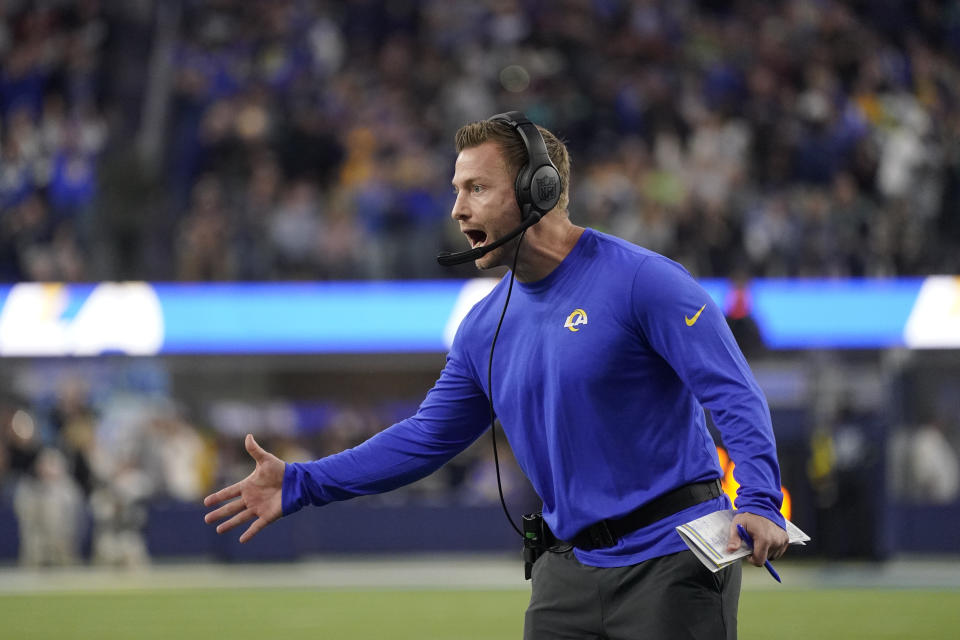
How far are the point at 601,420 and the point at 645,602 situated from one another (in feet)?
1.56

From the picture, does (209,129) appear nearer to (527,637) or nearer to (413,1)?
(413,1)

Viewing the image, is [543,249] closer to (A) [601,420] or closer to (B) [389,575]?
(A) [601,420]

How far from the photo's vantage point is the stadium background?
15.9 metres

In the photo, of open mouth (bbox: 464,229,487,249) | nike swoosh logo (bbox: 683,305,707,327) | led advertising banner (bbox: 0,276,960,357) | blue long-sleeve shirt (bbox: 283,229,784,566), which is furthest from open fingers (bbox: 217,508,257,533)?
led advertising banner (bbox: 0,276,960,357)

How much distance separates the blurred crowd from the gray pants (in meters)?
12.4

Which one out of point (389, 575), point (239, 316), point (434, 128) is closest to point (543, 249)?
point (389, 575)

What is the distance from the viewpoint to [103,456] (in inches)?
654

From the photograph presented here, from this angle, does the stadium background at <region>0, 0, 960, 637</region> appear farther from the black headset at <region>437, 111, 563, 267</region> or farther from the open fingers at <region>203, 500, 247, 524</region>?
the black headset at <region>437, 111, 563, 267</region>

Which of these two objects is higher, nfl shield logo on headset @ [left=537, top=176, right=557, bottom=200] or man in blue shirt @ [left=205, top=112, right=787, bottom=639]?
nfl shield logo on headset @ [left=537, top=176, right=557, bottom=200]

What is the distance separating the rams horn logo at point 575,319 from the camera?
3.78 meters

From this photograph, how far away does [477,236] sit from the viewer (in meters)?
4.03

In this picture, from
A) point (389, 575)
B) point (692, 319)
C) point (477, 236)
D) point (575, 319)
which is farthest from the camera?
point (389, 575)

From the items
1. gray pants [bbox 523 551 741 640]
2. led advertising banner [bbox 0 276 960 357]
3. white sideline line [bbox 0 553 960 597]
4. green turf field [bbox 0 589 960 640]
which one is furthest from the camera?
led advertising banner [bbox 0 276 960 357]

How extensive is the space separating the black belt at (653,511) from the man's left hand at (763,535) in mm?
342
